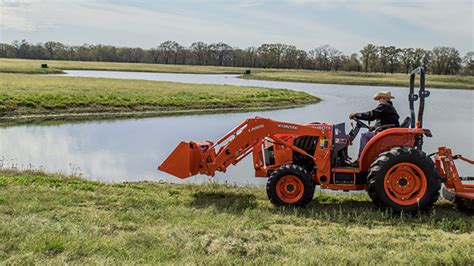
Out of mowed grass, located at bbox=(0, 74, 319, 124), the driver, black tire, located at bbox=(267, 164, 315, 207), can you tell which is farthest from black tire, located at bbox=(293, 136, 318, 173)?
mowed grass, located at bbox=(0, 74, 319, 124)

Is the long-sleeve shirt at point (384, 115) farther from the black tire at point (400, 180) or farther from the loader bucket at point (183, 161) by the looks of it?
the loader bucket at point (183, 161)

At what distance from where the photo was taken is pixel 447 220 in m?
7.34

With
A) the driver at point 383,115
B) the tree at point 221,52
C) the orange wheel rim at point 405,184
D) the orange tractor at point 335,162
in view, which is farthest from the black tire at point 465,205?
the tree at point 221,52

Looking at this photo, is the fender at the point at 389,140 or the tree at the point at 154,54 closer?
the fender at the point at 389,140

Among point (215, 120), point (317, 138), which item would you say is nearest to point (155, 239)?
point (317, 138)

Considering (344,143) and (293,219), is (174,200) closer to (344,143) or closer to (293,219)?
(293,219)

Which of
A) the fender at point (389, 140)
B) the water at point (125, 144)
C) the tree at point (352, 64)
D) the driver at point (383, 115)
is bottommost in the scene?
the water at point (125, 144)

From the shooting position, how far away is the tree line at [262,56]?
99500 mm

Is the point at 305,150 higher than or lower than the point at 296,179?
higher

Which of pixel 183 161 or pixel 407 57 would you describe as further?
pixel 407 57

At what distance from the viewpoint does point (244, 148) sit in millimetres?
8492

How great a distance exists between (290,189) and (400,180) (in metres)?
1.74

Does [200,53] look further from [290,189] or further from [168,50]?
[290,189]

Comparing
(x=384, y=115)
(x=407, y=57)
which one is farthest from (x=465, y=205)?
(x=407, y=57)
